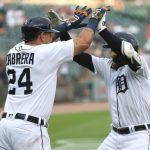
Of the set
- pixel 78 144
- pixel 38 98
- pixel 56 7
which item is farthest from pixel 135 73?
pixel 56 7

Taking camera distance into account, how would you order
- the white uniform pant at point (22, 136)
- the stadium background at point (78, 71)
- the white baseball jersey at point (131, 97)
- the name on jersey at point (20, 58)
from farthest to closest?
the stadium background at point (78, 71) < the white baseball jersey at point (131, 97) < the name on jersey at point (20, 58) < the white uniform pant at point (22, 136)

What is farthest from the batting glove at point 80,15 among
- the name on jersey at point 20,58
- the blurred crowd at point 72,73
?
the blurred crowd at point 72,73

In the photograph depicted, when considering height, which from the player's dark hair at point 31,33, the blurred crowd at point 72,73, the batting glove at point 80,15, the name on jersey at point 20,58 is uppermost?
the batting glove at point 80,15

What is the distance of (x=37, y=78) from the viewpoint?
6.19m

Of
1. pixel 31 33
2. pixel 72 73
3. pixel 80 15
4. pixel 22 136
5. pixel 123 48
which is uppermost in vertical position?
pixel 80 15

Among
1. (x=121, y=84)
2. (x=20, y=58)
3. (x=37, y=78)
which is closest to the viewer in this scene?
(x=37, y=78)

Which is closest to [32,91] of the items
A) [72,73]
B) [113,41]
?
[113,41]

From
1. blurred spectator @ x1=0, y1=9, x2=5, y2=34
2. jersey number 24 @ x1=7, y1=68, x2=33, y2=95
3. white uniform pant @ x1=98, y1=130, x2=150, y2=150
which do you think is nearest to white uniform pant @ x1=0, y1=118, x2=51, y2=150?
jersey number 24 @ x1=7, y1=68, x2=33, y2=95

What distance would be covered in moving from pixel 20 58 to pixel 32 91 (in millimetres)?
397

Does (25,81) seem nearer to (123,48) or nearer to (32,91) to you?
(32,91)

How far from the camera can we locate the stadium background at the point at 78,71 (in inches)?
656

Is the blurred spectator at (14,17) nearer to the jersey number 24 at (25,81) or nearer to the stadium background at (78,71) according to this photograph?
the stadium background at (78,71)

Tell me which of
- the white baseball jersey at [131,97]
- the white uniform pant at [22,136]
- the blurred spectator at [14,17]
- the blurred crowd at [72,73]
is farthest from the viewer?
the blurred crowd at [72,73]

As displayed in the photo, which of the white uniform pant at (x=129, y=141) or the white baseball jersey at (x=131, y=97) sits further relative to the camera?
the white baseball jersey at (x=131, y=97)
